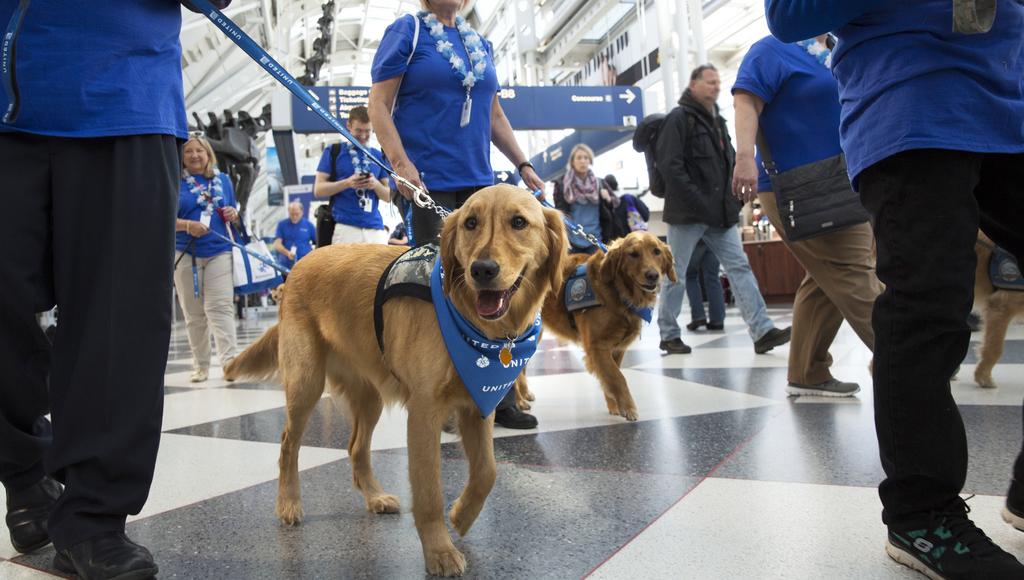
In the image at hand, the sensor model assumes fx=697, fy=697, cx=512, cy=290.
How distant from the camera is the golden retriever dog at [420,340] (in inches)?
60.7

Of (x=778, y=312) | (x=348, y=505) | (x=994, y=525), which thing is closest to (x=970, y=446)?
(x=994, y=525)

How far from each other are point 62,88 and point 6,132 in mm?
151

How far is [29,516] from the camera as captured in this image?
5.24 ft

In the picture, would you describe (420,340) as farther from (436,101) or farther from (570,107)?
(570,107)

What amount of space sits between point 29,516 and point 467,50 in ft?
6.64

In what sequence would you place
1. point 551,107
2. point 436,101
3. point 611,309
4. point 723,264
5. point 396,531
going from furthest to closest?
point 551,107
point 723,264
point 611,309
point 436,101
point 396,531

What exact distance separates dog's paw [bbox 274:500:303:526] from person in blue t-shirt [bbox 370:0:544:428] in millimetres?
1068

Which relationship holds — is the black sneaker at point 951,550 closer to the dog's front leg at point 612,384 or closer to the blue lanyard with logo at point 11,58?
the dog's front leg at point 612,384

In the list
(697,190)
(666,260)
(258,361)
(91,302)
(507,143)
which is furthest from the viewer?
(697,190)

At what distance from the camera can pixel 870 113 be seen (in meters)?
1.34

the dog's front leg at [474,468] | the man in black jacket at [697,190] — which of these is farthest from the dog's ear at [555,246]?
the man in black jacket at [697,190]

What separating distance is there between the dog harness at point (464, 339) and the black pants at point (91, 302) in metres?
0.52

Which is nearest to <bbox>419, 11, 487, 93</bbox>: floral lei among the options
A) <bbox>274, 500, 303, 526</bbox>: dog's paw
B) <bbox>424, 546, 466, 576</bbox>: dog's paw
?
<bbox>274, 500, 303, 526</bbox>: dog's paw

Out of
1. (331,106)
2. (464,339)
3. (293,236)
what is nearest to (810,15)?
(464,339)
